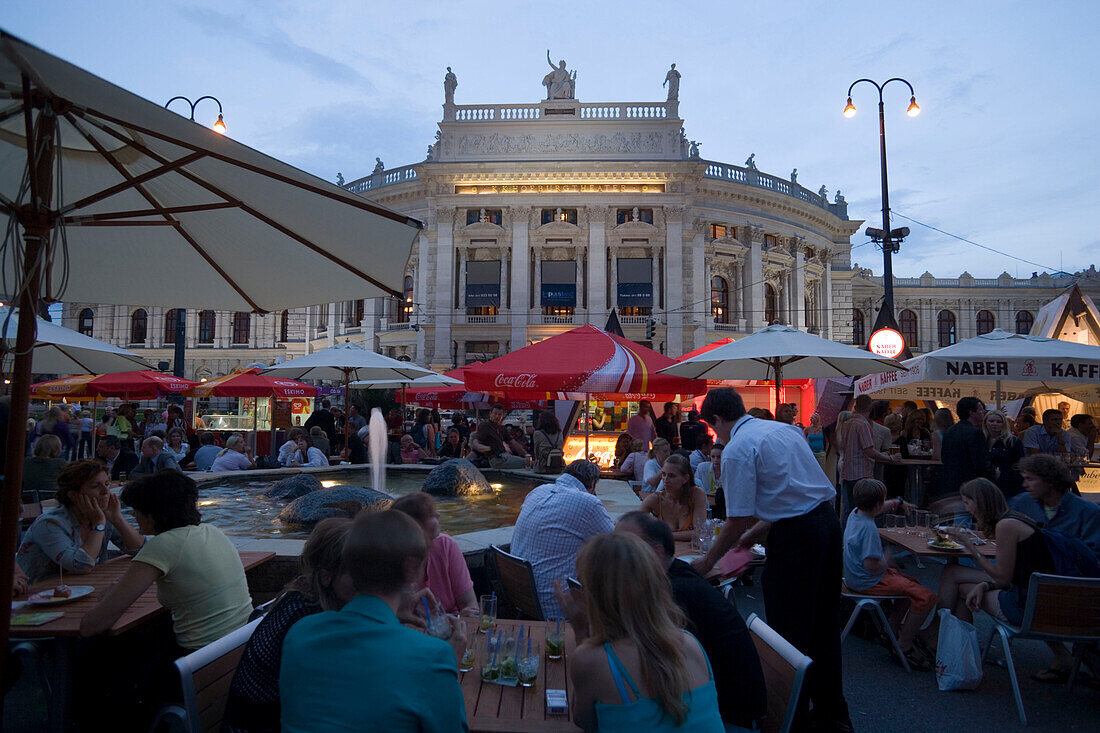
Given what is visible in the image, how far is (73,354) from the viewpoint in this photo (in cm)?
879

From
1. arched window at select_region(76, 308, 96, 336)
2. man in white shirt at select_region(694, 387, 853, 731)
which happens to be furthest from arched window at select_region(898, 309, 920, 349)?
arched window at select_region(76, 308, 96, 336)

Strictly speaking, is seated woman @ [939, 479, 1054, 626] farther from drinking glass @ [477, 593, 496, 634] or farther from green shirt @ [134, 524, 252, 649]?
green shirt @ [134, 524, 252, 649]

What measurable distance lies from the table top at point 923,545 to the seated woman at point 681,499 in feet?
5.43

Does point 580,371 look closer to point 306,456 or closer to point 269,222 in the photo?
point 269,222

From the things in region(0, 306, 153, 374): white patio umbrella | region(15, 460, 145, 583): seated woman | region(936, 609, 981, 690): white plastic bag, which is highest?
region(0, 306, 153, 374): white patio umbrella

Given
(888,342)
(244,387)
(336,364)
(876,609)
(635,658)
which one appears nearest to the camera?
(635,658)

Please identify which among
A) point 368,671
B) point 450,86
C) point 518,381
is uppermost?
point 450,86

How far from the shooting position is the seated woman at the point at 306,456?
1062 cm

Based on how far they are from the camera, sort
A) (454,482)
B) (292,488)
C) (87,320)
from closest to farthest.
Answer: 1. (292,488)
2. (454,482)
3. (87,320)

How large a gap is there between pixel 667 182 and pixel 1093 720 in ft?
110

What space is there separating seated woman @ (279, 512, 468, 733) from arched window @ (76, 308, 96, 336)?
179 ft

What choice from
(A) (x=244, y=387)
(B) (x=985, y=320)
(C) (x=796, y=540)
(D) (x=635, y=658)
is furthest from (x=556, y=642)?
(B) (x=985, y=320)

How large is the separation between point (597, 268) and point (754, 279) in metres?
9.64

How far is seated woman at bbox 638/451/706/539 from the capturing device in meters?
5.29
